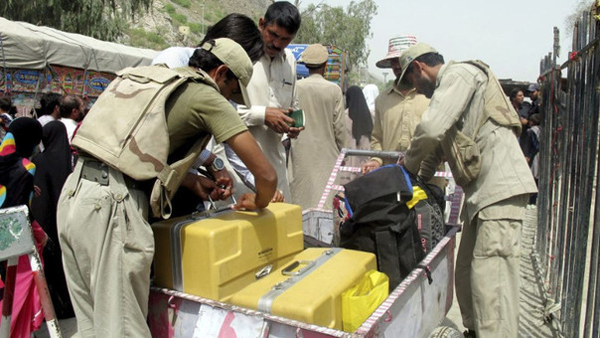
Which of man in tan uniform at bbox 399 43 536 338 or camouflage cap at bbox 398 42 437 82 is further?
camouflage cap at bbox 398 42 437 82

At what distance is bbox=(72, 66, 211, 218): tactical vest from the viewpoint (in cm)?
183

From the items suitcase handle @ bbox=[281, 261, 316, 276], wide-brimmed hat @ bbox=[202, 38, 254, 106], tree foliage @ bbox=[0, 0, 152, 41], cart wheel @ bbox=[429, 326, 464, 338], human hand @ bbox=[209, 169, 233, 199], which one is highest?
tree foliage @ bbox=[0, 0, 152, 41]

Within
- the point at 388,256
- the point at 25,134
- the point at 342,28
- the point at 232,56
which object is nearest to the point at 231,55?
the point at 232,56

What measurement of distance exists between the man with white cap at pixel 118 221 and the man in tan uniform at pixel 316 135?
2.64 meters

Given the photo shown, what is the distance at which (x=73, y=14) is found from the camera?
648 inches

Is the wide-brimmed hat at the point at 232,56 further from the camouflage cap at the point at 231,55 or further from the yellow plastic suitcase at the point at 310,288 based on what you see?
the yellow plastic suitcase at the point at 310,288

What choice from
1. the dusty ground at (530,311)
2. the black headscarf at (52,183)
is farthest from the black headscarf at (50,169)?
the dusty ground at (530,311)

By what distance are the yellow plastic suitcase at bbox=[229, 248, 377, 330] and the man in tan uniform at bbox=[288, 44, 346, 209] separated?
2.31m

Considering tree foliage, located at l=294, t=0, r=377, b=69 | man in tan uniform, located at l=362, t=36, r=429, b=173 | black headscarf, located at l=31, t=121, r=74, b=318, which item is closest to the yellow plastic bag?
man in tan uniform, located at l=362, t=36, r=429, b=173

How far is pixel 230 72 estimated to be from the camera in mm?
2176

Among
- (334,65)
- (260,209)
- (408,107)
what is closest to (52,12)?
(334,65)

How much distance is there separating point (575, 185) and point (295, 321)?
2.57m

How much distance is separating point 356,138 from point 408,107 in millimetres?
1455

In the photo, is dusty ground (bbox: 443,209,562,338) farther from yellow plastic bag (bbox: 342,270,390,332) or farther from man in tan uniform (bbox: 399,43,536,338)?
yellow plastic bag (bbox: 342,270,390,332)
